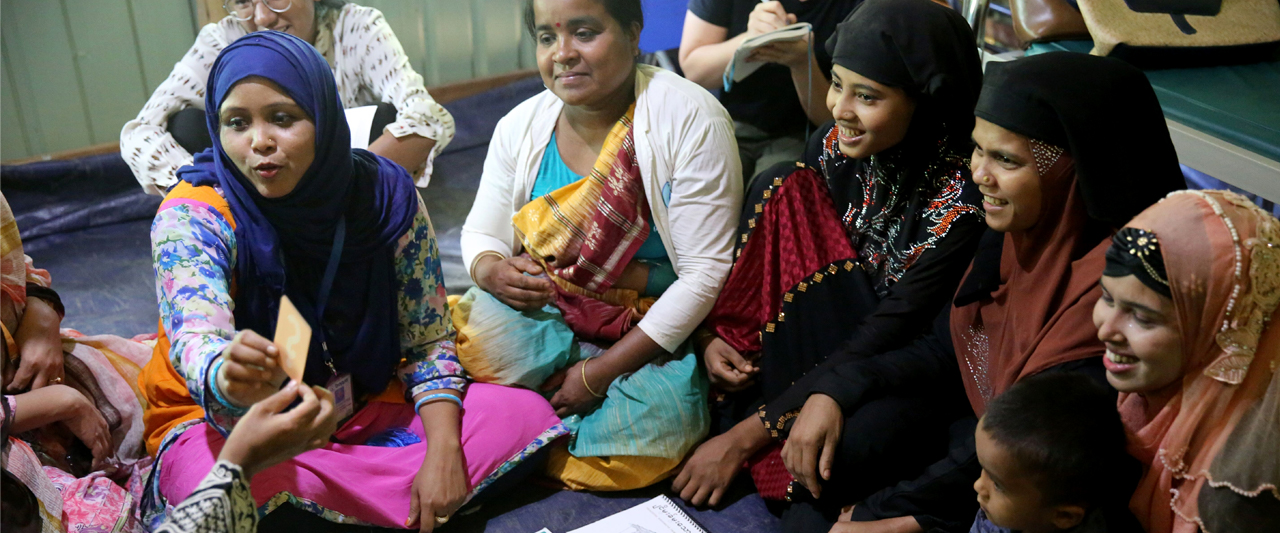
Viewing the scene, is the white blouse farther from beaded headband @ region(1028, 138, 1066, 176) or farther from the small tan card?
the small tan card

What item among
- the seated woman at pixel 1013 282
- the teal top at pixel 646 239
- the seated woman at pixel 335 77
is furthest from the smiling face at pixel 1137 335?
the seated woman at pixel 335 77

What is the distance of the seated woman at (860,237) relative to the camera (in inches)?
62.4

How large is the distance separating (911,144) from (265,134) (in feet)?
3.53

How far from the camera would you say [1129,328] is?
118 centimetres

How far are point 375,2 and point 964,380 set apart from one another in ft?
4.67

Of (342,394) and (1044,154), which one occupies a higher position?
(1044,154)

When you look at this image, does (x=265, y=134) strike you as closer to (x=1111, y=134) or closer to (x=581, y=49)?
(x=581, y=49)

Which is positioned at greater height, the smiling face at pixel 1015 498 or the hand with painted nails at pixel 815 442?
the smiling face at pixel 1015 498

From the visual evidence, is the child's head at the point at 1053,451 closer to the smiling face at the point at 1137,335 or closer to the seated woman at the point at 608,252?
the smiling face at the point at 1137,335

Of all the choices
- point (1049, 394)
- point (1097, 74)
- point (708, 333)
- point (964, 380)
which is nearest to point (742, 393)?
point (708, 333)

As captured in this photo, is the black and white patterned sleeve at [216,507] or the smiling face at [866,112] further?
the smiling face at [866,112]

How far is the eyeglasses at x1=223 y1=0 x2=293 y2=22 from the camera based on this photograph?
6.10 ft

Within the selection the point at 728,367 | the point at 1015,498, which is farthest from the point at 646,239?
the point at 1015,498

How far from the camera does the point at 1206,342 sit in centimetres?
114
